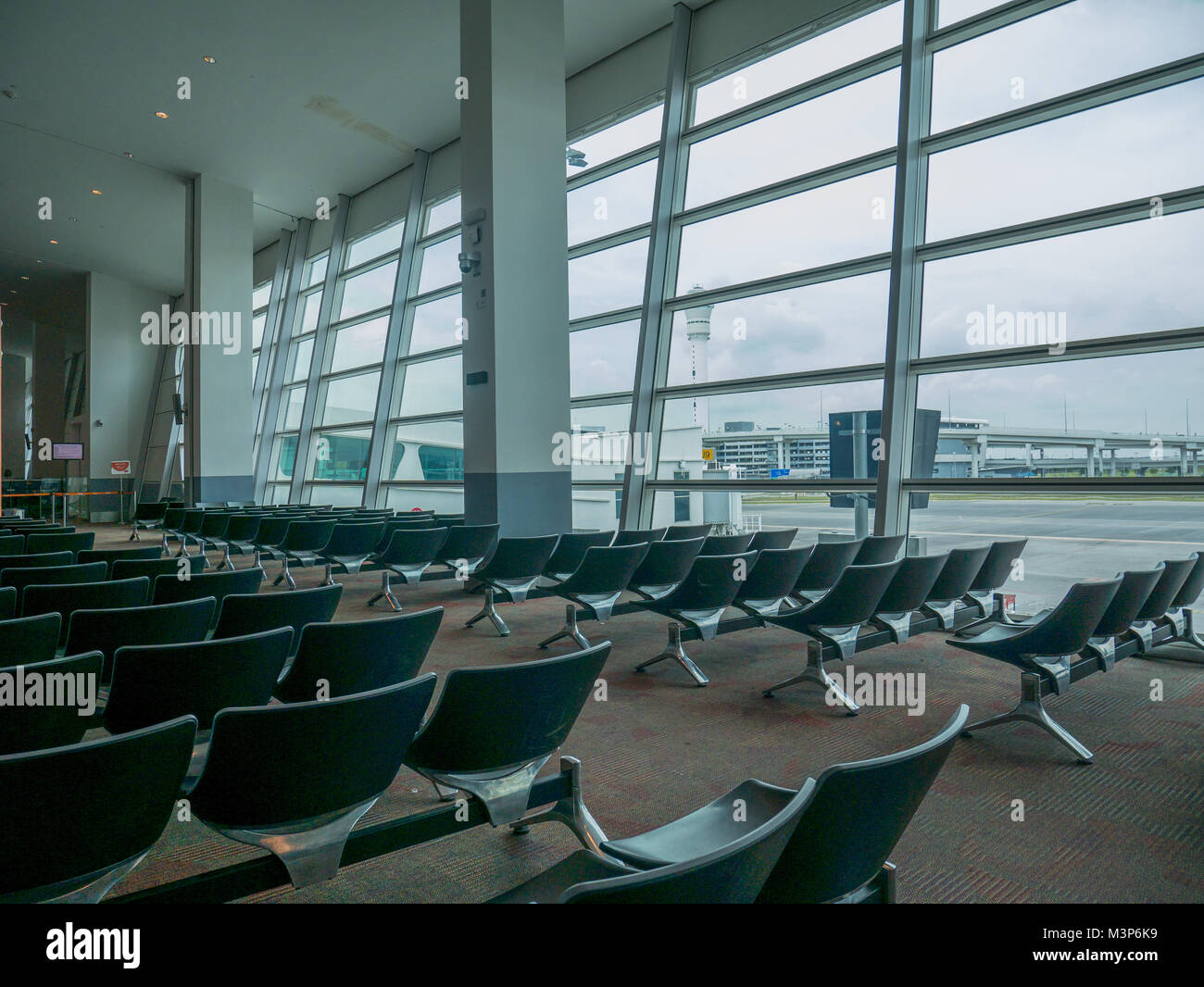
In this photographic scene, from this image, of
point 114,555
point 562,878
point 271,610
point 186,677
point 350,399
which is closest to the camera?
point 562,878

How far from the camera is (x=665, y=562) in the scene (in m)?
4.68

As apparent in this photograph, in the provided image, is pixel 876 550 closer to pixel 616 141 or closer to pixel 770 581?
pixel 770 581

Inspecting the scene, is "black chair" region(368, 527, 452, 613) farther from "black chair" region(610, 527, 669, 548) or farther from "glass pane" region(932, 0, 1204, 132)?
"glass pane" region(932, 0, 1204, 132)

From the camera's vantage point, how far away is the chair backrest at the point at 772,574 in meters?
4.18

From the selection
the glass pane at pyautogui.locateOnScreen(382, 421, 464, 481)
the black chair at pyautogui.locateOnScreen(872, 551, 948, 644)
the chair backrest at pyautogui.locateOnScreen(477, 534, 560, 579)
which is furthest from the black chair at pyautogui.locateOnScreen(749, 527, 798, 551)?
the glass pane at pyautogui.locateOnScreen(382, 421, 464, 481)

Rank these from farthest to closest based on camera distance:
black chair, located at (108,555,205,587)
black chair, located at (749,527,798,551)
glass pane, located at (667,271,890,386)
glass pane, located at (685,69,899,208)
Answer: glass pane, located at (685,69,899,208) < glass pane, located at (667,271,890,386) < black chair, located at (749,527,798,551) < black chair, located at (108,555,205,587)

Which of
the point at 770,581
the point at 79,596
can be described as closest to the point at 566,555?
the point at 770,581

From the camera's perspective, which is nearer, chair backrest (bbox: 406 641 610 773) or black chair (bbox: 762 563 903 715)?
chair backrest (bbox: 406 641 610 773)

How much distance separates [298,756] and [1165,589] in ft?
13.4

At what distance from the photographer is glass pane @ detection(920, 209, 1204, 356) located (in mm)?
5227

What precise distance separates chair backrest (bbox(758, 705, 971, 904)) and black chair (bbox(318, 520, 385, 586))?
5578 mm

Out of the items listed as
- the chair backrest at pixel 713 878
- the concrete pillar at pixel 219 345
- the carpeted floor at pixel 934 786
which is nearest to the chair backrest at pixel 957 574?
the carpeted floor at pixel 934 786

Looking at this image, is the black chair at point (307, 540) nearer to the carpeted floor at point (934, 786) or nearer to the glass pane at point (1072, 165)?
the carpeted floor at point (934, 786)
